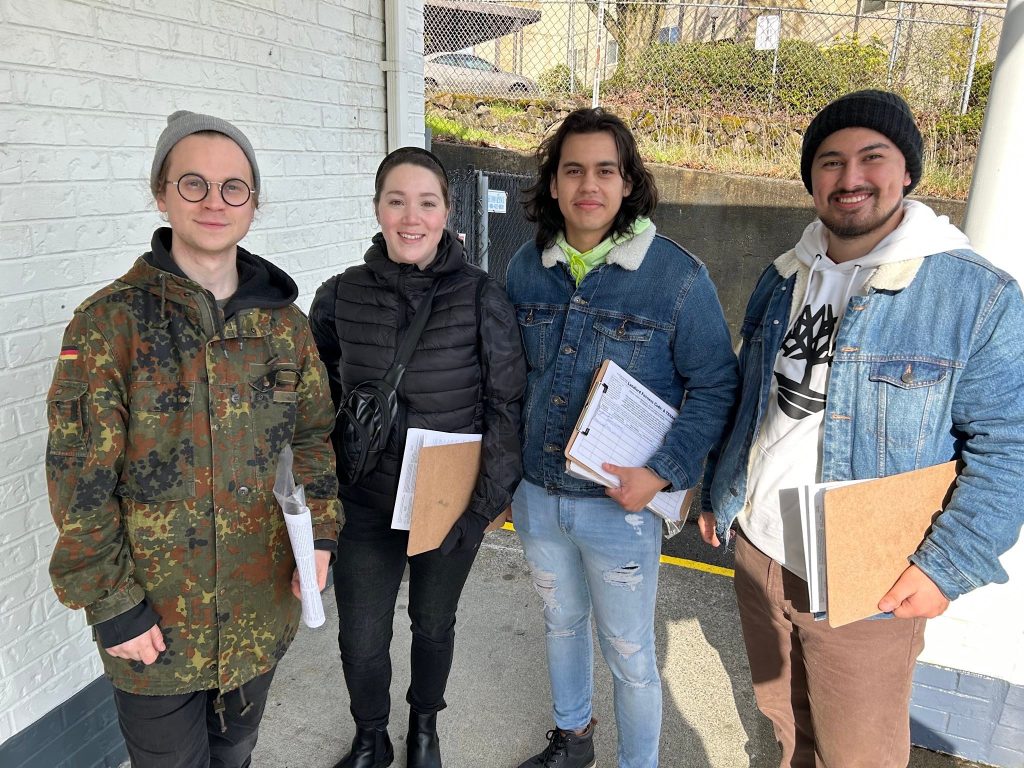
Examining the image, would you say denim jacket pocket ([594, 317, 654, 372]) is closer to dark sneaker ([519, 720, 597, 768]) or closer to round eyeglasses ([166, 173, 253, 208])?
round eyeglasses ([166, 173, 253, 208])

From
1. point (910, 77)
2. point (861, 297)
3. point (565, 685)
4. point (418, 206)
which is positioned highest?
point (910, 77)

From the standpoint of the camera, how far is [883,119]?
163 centimetres

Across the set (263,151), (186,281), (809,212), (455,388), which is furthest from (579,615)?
(809,212)

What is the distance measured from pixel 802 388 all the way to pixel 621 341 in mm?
482

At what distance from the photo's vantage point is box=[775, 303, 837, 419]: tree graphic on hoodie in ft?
5.70

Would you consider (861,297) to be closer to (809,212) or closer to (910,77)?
(809,212)

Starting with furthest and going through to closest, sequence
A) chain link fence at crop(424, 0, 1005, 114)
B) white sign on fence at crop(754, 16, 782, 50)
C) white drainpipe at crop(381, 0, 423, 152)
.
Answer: white sign on fence at crop(754, 16, 782, 50), chain link fence at crop(424, 0, 1005, 114), white drainpipe at crop(381, 0, 423, 152)

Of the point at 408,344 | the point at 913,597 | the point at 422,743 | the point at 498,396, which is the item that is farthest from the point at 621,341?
the point at 422,743

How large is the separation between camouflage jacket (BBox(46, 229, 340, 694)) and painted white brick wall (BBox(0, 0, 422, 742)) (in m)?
0.78

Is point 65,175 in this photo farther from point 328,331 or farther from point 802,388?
point 802,388

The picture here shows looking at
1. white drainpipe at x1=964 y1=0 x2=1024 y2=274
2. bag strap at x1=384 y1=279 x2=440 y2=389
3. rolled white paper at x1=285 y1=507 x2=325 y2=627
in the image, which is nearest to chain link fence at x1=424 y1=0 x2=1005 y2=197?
white drainpipe at x1=964 y1=0 x2=1024 y2=274

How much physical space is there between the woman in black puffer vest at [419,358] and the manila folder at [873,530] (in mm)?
862

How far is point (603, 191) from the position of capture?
1937 millimetres

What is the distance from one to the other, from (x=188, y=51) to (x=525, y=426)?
6.22ft
